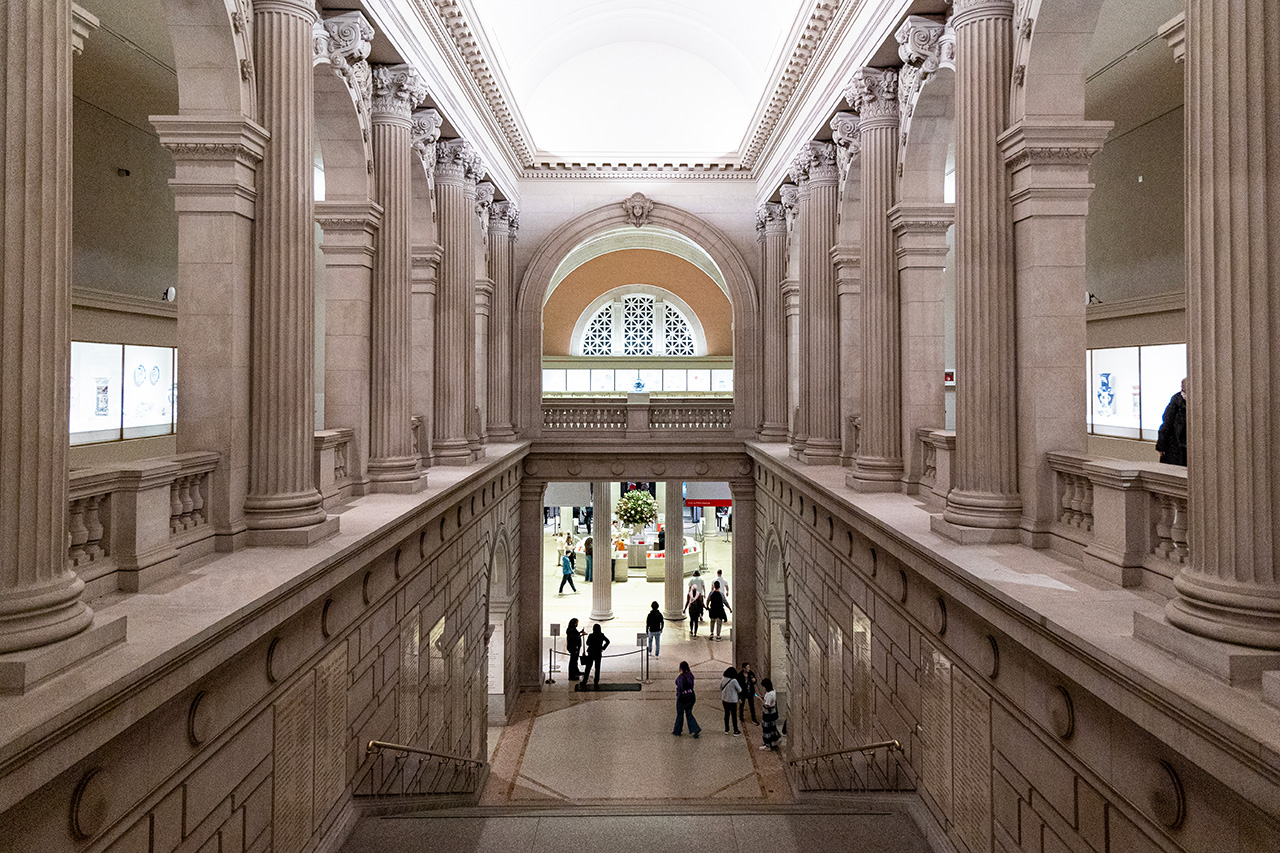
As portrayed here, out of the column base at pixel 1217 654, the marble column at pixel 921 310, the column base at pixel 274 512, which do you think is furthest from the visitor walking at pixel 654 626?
the column base at pixel 1217 654

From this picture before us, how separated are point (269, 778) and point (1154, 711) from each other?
5171 millimetres

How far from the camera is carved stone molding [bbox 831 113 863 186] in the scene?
11.7 metres

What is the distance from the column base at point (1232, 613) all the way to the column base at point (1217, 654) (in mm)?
33

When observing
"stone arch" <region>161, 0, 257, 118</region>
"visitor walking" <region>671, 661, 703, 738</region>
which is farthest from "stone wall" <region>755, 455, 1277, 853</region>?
"stone arch" <region>161, 0, 257, 118</region>

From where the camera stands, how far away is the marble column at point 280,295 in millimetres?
6559

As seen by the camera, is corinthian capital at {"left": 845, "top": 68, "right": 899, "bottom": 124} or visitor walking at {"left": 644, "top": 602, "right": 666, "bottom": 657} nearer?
corinthian capital at {"left": 845, "top": 68, "right": 899, "bottom": 124}

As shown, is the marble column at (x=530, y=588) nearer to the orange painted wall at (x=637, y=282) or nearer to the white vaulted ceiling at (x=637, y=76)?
the white vaulted ceiling at (x=637, y=76)

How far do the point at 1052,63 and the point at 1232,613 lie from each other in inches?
187

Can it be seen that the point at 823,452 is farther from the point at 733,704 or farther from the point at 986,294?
the point at 986,294

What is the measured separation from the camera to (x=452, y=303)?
13.4 m

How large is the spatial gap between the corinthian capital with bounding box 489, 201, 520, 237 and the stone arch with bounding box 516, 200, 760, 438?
1192 mm

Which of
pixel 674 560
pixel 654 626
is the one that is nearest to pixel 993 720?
pixel 654 626

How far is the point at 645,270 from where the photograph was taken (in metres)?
32.2

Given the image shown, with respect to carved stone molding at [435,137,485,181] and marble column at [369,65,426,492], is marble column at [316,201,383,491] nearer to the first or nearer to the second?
marble column at [369,65,426,492]
